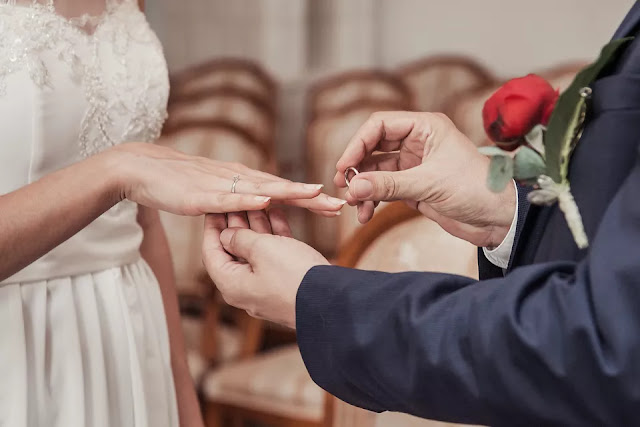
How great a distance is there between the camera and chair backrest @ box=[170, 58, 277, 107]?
4188mm

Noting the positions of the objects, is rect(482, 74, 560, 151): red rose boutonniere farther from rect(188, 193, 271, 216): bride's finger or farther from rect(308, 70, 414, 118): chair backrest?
rect(308, 70, 414, 118): chair backrest

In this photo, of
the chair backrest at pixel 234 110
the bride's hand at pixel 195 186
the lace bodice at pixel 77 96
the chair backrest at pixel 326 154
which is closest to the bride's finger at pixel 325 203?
the bride's hand at pixel 195 186

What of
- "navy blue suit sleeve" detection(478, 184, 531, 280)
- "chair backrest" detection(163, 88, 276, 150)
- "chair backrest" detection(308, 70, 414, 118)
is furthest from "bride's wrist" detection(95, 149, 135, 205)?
"chair backrest" detection(308, 70, 414, 118)

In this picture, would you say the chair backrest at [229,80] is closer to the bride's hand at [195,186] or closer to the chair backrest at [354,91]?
the chair backrest at [354,91]

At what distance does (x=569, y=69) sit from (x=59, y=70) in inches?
112

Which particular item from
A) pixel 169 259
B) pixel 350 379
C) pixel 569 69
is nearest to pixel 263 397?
pixel 169 259

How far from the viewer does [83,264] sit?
1345 mm

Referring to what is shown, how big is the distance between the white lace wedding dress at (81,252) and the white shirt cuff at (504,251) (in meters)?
0.64

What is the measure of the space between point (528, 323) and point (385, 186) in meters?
0.34

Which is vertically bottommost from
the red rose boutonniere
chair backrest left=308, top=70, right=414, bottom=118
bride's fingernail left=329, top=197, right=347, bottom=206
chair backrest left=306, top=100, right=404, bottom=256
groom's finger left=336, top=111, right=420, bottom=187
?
chair backrest left=306, top=100, right=404, bottom=256

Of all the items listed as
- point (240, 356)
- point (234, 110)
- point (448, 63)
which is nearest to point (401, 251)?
point (240, 356)

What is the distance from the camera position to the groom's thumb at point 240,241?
1015 mm

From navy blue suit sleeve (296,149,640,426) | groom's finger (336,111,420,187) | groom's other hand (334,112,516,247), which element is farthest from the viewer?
groom's finger (336,111,420,187)

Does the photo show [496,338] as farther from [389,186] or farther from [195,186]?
[195,186]
